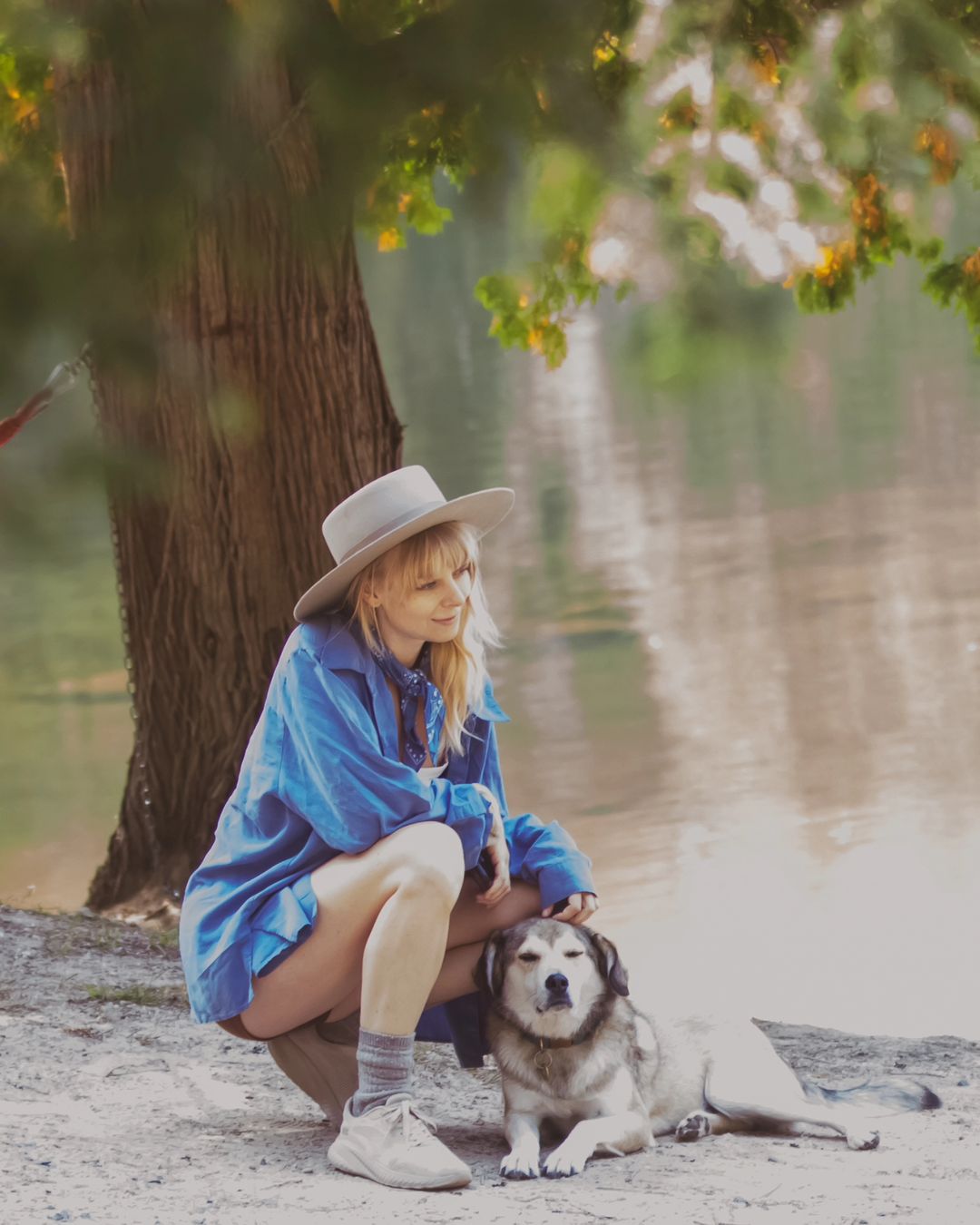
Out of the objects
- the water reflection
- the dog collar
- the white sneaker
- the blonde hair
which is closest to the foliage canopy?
the blonde hair

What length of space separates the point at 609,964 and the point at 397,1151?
0.61 metres

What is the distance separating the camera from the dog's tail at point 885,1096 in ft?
12.5

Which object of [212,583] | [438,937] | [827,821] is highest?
[212,583]

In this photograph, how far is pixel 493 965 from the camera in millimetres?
3508

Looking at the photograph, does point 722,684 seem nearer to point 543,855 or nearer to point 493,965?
point 543,855

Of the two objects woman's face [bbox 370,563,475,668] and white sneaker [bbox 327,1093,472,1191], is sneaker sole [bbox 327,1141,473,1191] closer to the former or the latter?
white sneaker [bbox 327,1093,472,1191]

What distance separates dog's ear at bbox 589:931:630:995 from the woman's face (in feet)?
2.31

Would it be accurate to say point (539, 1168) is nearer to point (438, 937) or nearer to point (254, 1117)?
point (438, 937)

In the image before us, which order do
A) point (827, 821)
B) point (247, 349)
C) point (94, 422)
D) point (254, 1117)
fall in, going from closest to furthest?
point (94, 422) → point (254, 1117) → point (247, 349) → point (827, 821)

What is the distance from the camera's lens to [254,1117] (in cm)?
395

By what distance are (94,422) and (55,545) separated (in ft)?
1.19

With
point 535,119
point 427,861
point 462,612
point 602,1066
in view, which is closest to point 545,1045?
point 602,1066

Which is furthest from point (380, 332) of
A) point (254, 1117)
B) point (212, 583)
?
point (254, 1117)

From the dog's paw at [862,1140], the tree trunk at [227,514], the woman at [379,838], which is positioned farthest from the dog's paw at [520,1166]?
the tree trunk at [227,514]
